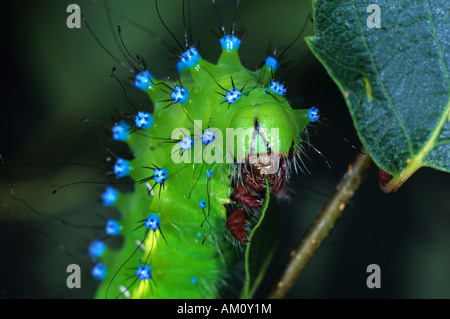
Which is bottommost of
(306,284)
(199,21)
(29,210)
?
(306,284)

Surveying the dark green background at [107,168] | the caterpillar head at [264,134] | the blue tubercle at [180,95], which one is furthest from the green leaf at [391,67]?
the dark green background at [107,168]

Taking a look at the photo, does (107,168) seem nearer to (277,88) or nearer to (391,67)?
(277,88)

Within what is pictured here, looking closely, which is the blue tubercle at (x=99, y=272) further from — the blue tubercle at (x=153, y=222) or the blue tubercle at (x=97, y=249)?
the blue tubercle at (x=153, y=222)

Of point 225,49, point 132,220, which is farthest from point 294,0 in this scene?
point 132,220

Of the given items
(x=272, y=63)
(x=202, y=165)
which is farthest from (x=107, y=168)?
(x=272, y=63)

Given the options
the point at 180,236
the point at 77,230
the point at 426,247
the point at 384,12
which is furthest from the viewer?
the point at 77,230

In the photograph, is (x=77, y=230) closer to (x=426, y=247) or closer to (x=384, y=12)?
(x=426, y=247)

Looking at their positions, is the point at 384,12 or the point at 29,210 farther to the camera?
the point at 29,210
